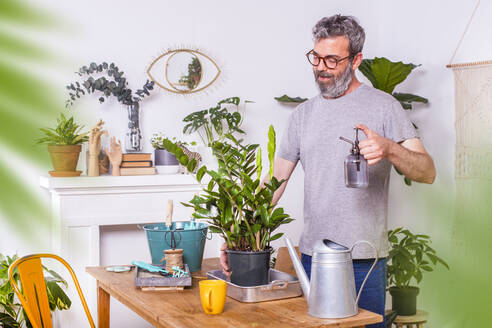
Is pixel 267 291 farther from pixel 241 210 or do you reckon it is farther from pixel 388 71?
pixel 388 71

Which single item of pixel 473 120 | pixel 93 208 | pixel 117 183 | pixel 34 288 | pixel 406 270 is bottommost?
pixel 406 270

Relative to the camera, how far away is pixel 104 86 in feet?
12.5

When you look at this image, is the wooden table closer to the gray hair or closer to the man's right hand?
the man's right hand

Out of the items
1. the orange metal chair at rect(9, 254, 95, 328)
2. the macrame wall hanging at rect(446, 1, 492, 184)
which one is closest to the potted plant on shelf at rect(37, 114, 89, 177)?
the orange metal chair at rect(9, 254, 95, 328)

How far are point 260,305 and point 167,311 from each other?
0.94 ft

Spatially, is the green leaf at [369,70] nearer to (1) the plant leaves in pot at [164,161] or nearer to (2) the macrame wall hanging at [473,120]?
(2) the macrame wall hanging at [473,120]

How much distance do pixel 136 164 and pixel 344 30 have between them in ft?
6.01

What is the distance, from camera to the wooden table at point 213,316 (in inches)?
68.4

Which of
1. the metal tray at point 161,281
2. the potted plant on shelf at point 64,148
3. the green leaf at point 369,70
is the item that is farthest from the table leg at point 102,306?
the green leaf at point 369,70

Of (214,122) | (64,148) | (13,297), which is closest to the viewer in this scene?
(13,297)

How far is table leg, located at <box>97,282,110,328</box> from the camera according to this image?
8.08 feet

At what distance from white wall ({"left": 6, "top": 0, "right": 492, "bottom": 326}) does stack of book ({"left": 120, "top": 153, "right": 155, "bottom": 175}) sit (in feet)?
0.76

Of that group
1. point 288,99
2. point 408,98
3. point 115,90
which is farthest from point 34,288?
point 408,98

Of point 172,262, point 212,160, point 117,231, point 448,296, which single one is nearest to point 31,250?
point 117,231
